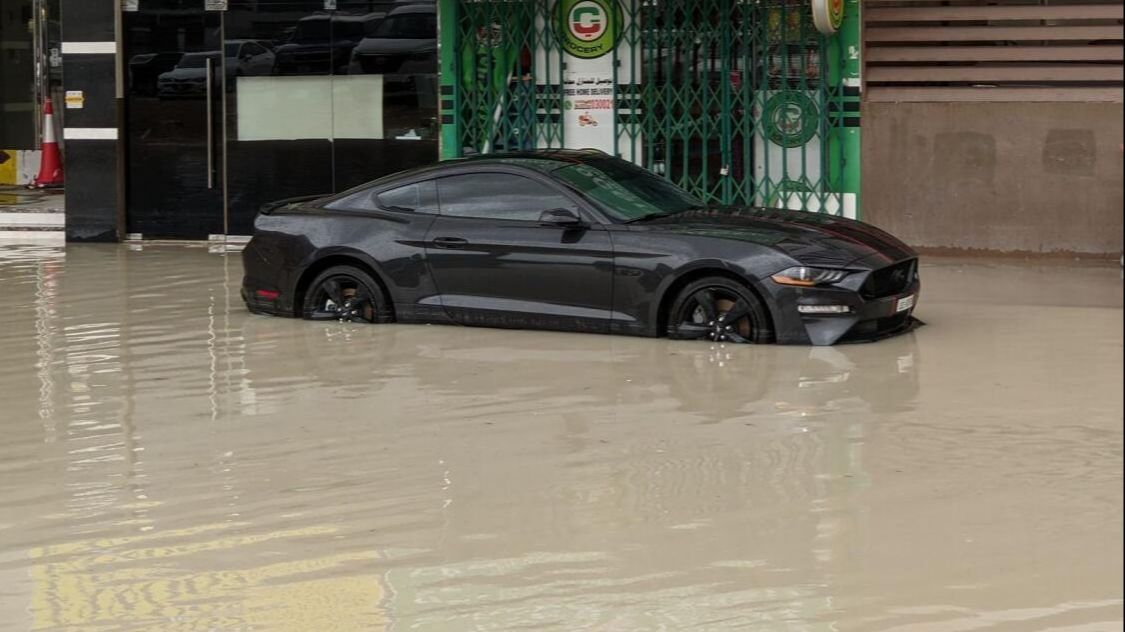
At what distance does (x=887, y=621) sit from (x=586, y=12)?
12363 millimetres

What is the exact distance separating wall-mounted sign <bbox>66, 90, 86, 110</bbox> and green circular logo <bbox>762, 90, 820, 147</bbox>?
293 inches

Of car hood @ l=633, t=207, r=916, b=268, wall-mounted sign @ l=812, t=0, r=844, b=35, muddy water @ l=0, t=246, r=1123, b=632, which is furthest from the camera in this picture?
wall-mounted sign @ l=812, t=0, r=844, b=35

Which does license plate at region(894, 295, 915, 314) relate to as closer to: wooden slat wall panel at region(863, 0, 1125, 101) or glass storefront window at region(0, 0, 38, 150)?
wooden slat wall panel at region(863, 0, 1125, 101)

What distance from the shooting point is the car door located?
11.2m

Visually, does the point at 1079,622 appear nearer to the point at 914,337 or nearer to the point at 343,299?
the point at 914,337

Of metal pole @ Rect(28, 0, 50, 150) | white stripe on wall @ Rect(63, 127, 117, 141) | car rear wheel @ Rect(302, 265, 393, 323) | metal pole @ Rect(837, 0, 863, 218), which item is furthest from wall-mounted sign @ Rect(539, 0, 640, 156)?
metal pole @ Rect(28, 0, 50, 150)

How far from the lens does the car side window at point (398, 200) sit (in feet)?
39.5

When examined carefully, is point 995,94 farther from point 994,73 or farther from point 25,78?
point 25,78

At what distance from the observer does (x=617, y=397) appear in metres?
9.38

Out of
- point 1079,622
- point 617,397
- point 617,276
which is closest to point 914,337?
point 617,276

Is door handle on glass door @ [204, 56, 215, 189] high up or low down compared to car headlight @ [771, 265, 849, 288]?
up

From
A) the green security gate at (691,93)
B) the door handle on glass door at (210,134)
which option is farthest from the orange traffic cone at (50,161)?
the green security gate at (691,93)

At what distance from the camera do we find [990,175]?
15.8 m

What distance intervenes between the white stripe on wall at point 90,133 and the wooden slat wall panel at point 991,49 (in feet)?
26.8
